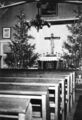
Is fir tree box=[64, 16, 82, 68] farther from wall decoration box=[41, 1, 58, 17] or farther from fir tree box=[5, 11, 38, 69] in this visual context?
fir tree box=[5, 11, 38, 69]

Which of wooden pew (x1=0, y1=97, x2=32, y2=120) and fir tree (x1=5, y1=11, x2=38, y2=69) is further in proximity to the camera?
fir tree (x1=5, y1=11, x2=38, y2=69)

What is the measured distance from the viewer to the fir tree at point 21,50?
36.2ft

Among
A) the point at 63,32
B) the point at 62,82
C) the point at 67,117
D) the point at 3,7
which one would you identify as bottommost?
the point at 67,117

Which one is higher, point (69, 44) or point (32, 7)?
point (32, 7)

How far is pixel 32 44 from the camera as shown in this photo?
12008 millimetres

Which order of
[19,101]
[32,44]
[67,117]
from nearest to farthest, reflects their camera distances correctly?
[19,101], [67,117], [32,44]

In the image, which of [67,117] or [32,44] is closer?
[67,117]

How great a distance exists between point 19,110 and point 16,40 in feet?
32.8

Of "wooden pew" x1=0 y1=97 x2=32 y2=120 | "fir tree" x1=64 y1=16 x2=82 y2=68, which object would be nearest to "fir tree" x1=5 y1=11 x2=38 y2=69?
"fir tree" x1=64 y1=16 x2=82 y2=68

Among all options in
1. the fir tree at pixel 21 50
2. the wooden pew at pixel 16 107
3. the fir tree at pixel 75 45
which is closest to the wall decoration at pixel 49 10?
the fir tree at pixel 21 50

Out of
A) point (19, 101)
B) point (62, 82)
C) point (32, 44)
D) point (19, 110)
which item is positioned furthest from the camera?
point (32, 44)

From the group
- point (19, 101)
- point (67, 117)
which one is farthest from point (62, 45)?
point (19, 101)

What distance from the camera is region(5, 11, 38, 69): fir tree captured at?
1102cm

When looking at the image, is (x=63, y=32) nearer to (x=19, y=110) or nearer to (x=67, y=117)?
(x=67, y=117)
